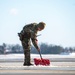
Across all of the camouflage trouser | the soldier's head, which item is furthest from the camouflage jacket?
the camouflage trouser

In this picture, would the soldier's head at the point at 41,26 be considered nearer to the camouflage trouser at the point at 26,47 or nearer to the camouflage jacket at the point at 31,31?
the camouflage jacket at the point at 31,31

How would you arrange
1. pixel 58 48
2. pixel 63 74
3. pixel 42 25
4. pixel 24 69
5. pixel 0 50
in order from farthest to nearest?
1. pixel 58 48
2. pixel 0 50
3. pixel 42 25
4. pixel 24 69
5. pixel 63 74

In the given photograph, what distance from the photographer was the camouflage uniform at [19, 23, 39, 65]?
14835 millimetres

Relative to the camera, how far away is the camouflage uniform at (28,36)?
1484cm

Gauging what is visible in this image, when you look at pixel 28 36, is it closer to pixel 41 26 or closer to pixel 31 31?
pixel 31 31

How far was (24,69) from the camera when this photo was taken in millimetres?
13328

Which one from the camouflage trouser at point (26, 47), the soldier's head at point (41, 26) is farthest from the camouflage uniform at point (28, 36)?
the soldier's head at point (41, 26)

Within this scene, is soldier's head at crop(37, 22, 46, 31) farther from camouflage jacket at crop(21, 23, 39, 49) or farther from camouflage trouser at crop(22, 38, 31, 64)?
camouflage trouser at crop(22, 38, 31, 64)

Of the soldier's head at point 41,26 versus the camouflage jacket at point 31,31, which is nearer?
the soldier's head at point 41,26

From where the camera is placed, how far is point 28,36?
15094 millimetres

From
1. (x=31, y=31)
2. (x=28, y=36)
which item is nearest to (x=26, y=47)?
(x=28, y=36)

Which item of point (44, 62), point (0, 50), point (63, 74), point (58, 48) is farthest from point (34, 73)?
point (58, 48)

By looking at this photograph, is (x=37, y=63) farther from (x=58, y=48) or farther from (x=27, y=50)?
(x=58, y=48)

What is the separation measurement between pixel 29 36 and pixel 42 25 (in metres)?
0.71
